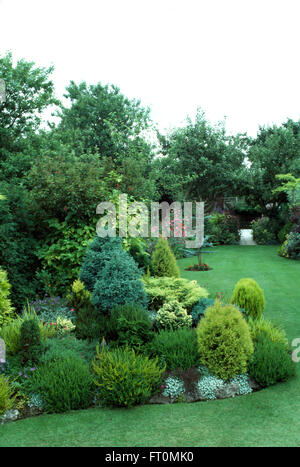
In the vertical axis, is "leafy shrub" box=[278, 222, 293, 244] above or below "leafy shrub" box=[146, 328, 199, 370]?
above

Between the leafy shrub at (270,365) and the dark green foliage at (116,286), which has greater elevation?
the dark green foliage at (116,286)

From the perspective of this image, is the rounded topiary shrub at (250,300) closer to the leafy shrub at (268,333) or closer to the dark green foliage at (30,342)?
the leafy shrub at (268,333)

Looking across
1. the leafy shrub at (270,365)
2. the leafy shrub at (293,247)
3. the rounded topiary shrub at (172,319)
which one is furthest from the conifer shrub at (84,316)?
the leafy shrub at (293,247)

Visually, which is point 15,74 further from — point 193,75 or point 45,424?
point 45,424

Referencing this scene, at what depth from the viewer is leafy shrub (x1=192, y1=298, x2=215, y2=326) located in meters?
6.57

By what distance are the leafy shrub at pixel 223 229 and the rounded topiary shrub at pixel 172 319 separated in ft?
57.8

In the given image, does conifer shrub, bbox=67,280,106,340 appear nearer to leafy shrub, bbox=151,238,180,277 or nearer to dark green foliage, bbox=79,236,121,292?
dark green foliage, bbox=79,236,121,292

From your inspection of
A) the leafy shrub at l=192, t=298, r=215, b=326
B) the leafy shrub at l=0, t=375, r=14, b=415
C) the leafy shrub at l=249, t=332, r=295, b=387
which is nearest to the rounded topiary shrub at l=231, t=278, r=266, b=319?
the leafy shrub at l=192, t=298, r=215, b=326

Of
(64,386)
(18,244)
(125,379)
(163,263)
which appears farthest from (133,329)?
(163,263)

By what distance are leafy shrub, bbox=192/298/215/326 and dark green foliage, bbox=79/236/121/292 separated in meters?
A: 1.79

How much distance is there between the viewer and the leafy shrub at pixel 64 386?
4.53 meters

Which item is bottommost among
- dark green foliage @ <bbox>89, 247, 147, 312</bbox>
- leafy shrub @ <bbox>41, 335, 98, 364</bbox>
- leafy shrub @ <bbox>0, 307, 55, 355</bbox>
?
leafy shrub @ <bbox>41, 335, 98, 364</bbox>

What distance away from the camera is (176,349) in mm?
5336

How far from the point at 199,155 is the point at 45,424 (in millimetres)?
22104
